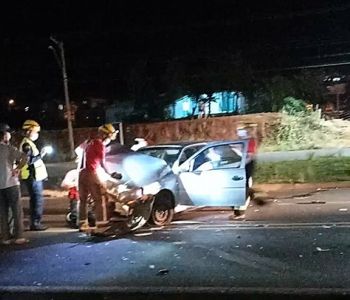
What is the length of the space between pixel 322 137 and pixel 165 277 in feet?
74.1

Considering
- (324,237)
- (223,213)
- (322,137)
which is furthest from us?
(322,137)

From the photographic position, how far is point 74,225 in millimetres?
Result: 11516

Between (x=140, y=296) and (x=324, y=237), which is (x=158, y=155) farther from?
(x=140, y=296)

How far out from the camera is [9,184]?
9.80 metres

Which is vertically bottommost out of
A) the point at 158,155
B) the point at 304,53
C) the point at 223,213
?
the point at 223,213

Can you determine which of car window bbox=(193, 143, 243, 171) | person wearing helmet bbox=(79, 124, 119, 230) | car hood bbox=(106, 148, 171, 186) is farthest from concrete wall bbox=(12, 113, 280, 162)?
person wearing helmet bbox=(79, 124, 119, 230)

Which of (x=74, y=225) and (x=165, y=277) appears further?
(x=74, y=225)

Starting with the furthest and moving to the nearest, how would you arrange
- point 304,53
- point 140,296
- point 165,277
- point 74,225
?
point 304,53 < point 74,225 < point 165,277 < point 140,296

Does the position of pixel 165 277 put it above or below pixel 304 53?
below

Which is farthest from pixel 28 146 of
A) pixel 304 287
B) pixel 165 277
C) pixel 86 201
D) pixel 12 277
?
pixel 304 287

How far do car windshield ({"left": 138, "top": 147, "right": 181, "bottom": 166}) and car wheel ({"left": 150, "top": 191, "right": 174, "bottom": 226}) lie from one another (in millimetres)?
887

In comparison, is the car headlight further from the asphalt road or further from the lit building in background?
the lit building in background

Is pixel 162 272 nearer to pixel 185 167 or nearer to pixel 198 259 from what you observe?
pixel 198 259

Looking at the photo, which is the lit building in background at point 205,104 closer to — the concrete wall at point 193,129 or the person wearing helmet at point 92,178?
the concrete wall at point 193,129
